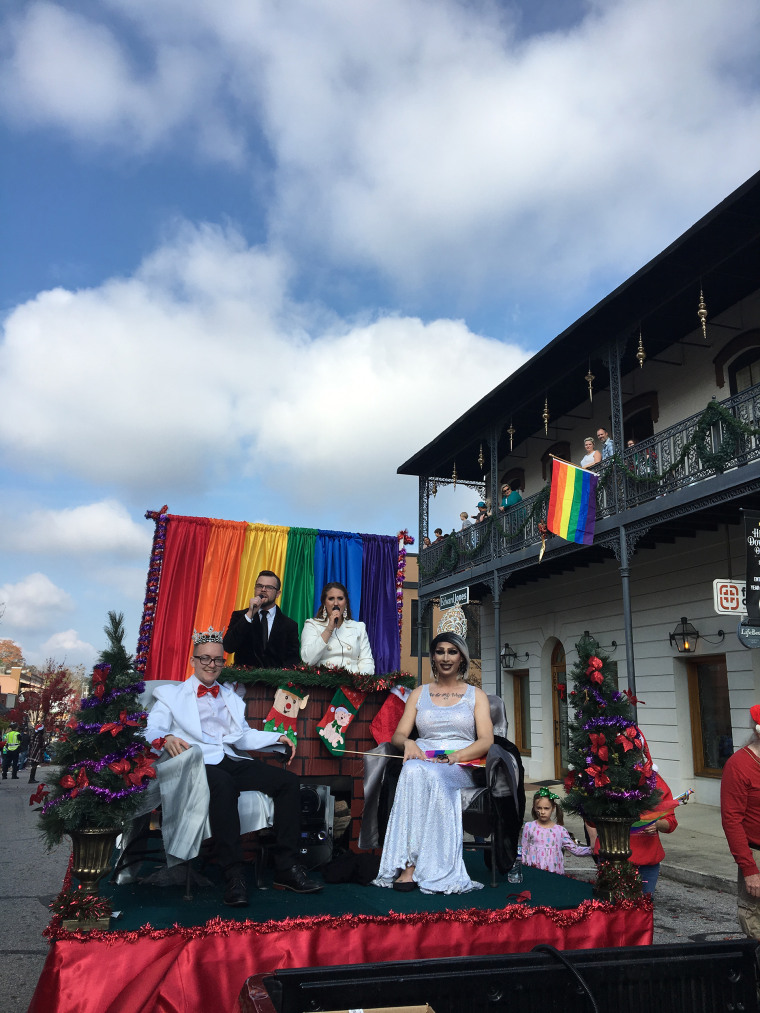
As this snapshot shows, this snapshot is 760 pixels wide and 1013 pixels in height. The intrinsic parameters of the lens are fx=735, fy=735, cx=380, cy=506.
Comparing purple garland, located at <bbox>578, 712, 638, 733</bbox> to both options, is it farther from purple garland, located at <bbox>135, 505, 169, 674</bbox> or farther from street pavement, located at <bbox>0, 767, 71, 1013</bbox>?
purple garland, located at <bbox>135, 505, 169, 674</bbox>

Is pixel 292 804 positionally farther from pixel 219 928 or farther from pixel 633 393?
pixel 633 393

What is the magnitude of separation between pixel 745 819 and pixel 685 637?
9.09 meters

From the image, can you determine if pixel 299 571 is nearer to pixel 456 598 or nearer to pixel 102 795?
pixel 102 795

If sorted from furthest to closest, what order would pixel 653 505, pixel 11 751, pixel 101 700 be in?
pixel 11 751 < pixel 653 505 < pixel 101 700

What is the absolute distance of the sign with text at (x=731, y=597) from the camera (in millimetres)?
8703

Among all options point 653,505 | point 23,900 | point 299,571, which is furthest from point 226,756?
point 653,505

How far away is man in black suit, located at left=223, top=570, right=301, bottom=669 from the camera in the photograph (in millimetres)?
5668

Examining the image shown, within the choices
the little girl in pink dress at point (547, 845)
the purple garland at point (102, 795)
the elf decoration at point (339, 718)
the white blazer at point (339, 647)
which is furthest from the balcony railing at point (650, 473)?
the purple garland at point (102, 795)

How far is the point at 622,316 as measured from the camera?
12.8m

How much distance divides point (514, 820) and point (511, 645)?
48.0ft

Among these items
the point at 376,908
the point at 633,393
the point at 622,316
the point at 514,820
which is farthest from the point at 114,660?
the point at 633,393

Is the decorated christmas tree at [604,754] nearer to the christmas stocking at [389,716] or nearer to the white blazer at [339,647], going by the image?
the christmas stocking at [389,716]

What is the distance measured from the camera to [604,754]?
365cm

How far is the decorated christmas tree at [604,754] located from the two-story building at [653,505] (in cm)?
678
